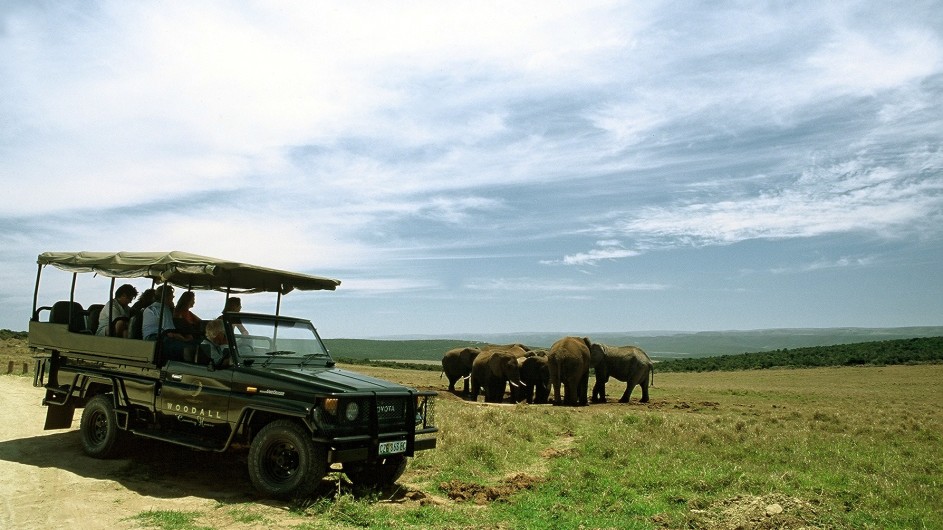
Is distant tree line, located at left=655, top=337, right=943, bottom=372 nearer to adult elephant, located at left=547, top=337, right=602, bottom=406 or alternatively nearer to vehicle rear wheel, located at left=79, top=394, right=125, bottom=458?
adult elephant, located at left=547, top=337, right=602, bottom=406

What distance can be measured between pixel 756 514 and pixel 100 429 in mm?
9326

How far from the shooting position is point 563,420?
17.6m

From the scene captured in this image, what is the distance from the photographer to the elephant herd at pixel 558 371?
2564cm

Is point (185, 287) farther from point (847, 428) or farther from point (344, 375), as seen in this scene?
point (847, 428)

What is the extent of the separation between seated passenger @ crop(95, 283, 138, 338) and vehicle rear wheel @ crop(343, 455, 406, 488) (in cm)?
436

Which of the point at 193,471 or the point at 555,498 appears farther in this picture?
the point at 193,471

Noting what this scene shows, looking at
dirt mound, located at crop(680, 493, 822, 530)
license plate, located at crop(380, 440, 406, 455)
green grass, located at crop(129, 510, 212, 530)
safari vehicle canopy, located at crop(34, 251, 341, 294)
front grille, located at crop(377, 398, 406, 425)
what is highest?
safari vehicle canopy, located at crop(34, 251, 341, 294)

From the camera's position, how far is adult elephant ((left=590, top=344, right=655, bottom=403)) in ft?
92.5

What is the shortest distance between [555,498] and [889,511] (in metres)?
4.05

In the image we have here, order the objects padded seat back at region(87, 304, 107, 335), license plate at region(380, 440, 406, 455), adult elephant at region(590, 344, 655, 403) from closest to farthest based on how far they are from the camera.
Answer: license plate at region(380, 440, 406, 455), padded seat back at region(87, 304, 107, 335), adult elephant at region(590, 344, 655, 403)

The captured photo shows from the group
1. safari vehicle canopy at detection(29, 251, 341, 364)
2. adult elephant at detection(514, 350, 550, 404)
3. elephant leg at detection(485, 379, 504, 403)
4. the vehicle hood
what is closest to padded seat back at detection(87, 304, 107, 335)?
safari vehicle canopy at detection(29, 251, 341, 364)

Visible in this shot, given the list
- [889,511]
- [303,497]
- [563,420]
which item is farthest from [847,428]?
[303,497]

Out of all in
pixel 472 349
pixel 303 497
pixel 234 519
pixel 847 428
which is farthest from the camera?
pixel 472 349

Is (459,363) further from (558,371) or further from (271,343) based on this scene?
(271,343)
